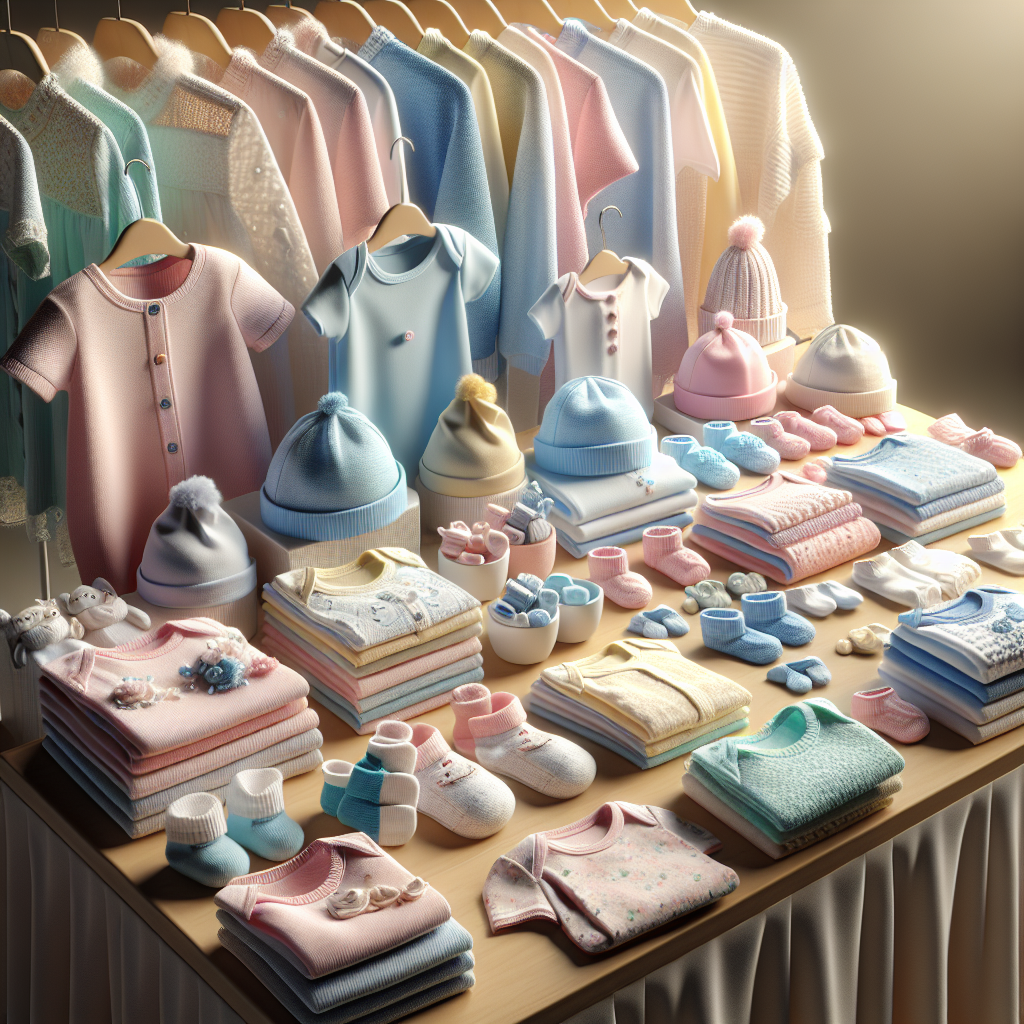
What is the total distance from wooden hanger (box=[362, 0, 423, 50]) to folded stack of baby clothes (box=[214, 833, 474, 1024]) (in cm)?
158

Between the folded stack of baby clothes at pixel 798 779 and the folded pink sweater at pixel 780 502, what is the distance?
0.50 m

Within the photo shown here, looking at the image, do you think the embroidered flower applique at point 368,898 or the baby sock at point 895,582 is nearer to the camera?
the embroidered flower applique at point 368,898

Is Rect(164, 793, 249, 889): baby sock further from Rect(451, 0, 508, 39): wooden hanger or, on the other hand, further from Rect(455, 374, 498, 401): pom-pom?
Rect(451, 0, 508, 39): wooden hanger

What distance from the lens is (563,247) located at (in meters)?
2.28

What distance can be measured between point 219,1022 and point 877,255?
3.29 metres

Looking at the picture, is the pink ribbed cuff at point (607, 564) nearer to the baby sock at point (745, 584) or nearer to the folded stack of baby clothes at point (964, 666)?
the baby sock at point (745, 584)

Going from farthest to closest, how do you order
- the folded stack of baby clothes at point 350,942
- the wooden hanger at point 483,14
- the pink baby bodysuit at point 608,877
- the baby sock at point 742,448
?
the wooden hanger at point 483,14 → the baby sock at point 742,448 → the pink baby bodysuit at point 608,877 → the folded stack of baby clothes at point 350,942

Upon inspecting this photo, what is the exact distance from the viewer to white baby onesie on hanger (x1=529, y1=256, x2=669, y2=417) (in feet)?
6.93

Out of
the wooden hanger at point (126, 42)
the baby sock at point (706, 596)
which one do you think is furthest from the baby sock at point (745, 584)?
the wooden hanger at point (126, 42)

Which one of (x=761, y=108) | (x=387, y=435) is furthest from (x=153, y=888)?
(x=761, y=108)

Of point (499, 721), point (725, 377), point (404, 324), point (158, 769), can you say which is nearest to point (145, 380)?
point (404, 324)

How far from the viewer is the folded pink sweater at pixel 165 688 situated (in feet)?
4.34

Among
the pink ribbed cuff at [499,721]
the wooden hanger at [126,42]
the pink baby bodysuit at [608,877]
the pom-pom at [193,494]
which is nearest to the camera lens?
the pink baby bodysuit at [608,877]

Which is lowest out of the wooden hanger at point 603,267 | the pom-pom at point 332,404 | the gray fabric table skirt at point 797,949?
the gray fabric table skirt at point 797,949
